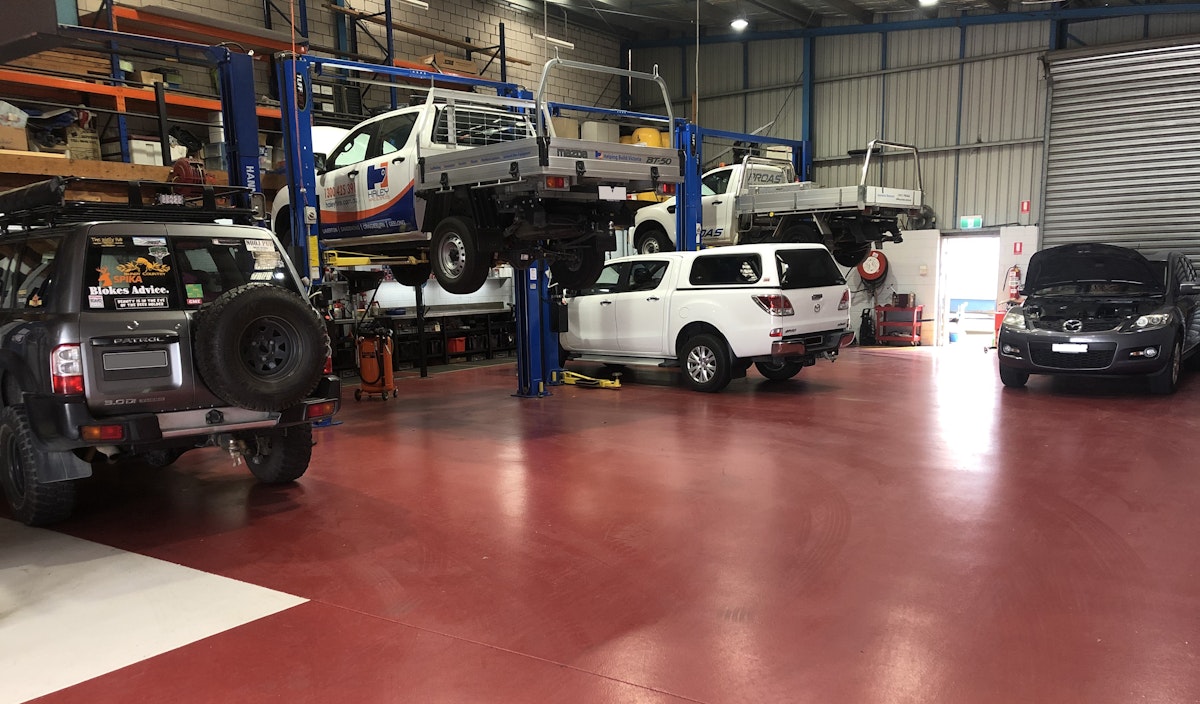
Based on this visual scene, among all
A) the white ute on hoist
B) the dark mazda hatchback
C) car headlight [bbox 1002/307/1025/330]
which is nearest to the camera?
the dark mazda hatchback

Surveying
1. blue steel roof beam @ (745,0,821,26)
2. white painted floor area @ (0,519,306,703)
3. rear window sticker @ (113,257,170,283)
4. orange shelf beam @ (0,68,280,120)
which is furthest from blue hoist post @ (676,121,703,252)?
white painted floor area @ (0,519,306,703)

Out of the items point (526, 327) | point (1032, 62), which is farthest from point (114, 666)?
point (1032, 62)

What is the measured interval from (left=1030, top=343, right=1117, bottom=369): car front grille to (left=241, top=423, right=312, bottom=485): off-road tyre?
7.71 metres

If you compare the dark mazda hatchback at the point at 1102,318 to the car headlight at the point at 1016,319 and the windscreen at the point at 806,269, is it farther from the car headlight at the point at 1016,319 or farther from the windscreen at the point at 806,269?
the windscreen at the point at 806,269

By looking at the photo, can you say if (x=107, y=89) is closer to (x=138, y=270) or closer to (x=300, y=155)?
(x=300, y=155)

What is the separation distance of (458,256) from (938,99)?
1310 cm

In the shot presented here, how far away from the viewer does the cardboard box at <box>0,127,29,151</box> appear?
8211mm

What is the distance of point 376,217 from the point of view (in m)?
8.29

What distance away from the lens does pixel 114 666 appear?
10.4 ft

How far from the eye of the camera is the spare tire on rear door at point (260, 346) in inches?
176

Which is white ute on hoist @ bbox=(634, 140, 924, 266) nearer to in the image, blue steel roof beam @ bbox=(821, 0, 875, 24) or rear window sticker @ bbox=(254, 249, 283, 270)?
blue steel roof beam @ bbox=(821, 0, 875, 24)

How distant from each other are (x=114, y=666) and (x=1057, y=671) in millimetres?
3736

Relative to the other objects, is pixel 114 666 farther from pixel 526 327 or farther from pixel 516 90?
pixel 516 90

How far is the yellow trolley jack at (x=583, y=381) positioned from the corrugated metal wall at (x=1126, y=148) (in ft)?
31.6
